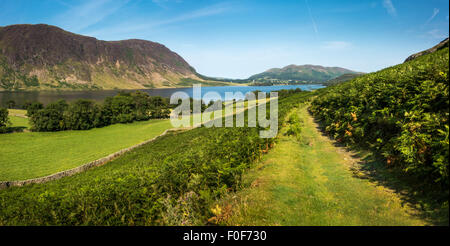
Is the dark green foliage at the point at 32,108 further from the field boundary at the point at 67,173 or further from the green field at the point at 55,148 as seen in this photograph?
the field boundary at the point at 67,173

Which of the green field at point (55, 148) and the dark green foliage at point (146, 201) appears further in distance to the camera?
the green field at point (55, 148)

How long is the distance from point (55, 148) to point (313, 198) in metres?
53.4

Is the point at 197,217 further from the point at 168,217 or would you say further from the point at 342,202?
the point at 342,202

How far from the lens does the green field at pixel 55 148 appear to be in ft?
105

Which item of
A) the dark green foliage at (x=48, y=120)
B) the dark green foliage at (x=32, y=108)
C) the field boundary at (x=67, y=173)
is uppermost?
the dark green foliage at (x=32, y=108)

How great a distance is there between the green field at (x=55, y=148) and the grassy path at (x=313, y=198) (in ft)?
114

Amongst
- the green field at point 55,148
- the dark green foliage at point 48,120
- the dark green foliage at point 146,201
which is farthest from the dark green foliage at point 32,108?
the dark green foliage at point 146,201

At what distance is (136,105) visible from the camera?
268 feet

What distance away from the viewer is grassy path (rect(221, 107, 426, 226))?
6.72 m

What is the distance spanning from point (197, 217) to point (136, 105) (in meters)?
82.2

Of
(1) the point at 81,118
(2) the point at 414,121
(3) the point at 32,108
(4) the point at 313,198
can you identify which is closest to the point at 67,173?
(4) the point at 313,198
